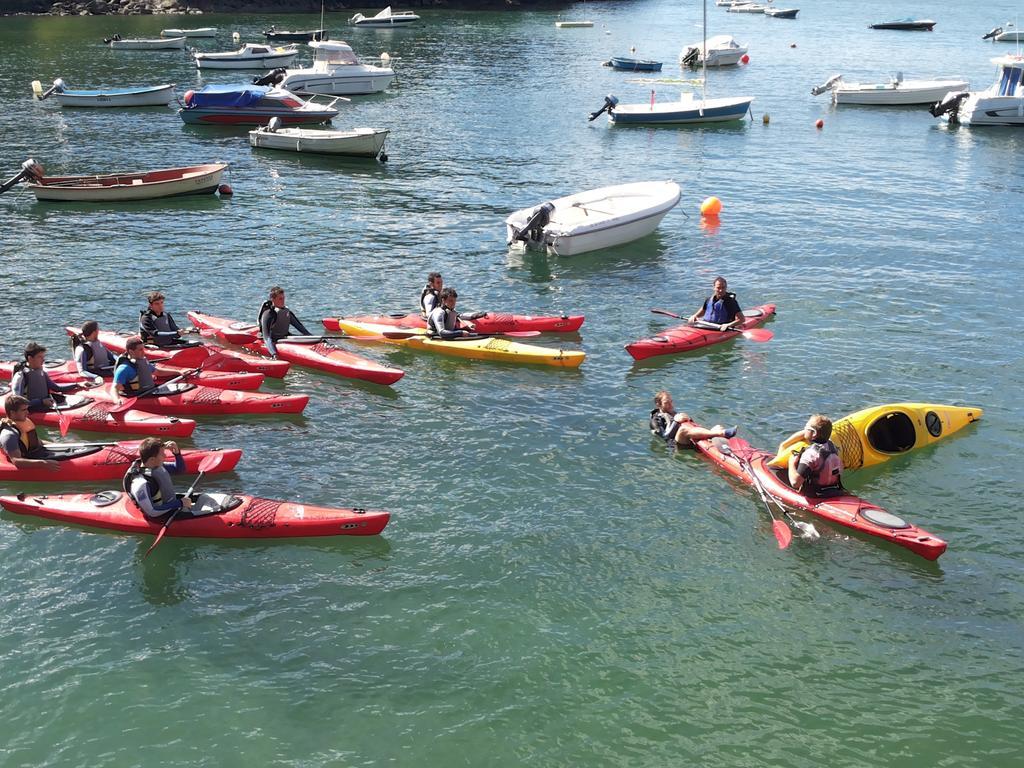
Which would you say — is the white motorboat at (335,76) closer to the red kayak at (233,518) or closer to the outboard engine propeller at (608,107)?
the outboard engine propeller at (608,107)

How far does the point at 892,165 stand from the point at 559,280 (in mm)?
22651

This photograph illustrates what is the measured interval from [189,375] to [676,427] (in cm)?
1029

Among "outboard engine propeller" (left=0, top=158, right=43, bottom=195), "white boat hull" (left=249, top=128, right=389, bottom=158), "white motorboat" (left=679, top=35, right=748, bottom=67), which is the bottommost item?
"outboard engine propeller" (left=0, top=158, right=43, bottom=195)

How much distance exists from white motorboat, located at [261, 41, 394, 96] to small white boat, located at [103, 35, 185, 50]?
20.7 meters

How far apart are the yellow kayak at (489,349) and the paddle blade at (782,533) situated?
773 centimetres

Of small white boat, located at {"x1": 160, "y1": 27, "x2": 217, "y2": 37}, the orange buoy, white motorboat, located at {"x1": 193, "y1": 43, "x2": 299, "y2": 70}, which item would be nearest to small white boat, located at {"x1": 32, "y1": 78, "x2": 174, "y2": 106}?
white motorboat, located at {"x1": 193, "y1": 43, "x2": 299, "y2": 70}

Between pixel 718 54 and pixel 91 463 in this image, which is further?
pixel 718 54

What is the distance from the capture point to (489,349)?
76.4ft

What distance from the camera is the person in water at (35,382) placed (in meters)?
19.0

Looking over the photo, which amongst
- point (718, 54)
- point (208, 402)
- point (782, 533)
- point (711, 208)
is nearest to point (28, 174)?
point (208, 402)

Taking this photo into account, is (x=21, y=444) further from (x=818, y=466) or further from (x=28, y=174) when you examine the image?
(x=28, y=174)

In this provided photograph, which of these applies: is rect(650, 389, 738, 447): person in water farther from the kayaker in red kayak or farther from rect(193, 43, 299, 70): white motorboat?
rect(193, 43, 299, 70): white motorboat

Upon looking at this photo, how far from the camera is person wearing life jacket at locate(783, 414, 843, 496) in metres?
16.6

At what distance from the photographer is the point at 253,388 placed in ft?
69.7
